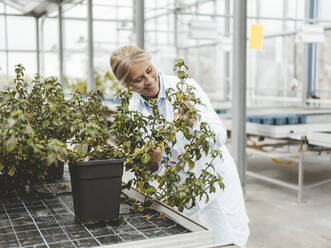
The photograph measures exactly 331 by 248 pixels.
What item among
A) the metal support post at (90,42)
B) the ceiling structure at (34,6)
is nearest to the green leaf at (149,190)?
the metal support post at (90,42)

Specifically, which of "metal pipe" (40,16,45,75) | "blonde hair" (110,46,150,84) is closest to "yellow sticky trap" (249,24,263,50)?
"blonde hair" (110,46,150,84)

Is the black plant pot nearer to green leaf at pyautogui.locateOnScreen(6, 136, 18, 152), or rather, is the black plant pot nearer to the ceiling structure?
green leaf at pyautogui.locateOnScreen(6, 136, 18, 152)

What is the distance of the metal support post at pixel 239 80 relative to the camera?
12.9 feet

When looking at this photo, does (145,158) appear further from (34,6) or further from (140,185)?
(34,6)

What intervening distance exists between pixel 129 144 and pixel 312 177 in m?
4.88

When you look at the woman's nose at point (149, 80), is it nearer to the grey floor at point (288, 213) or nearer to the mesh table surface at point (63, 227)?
the mesh table surface at point (63, 227)

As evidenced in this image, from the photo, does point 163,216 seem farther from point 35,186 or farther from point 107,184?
point 35,186

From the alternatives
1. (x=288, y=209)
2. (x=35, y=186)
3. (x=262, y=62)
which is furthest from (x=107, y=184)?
(x=262, y=62)

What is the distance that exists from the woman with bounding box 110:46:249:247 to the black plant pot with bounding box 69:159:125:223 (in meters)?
0.25

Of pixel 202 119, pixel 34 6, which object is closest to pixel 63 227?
pixel 202 119

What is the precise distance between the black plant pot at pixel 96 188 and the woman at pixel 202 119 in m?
0.25

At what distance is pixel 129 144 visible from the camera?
1267 mm

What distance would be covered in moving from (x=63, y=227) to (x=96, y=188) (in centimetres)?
14

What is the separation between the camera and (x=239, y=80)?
13.0 feet
